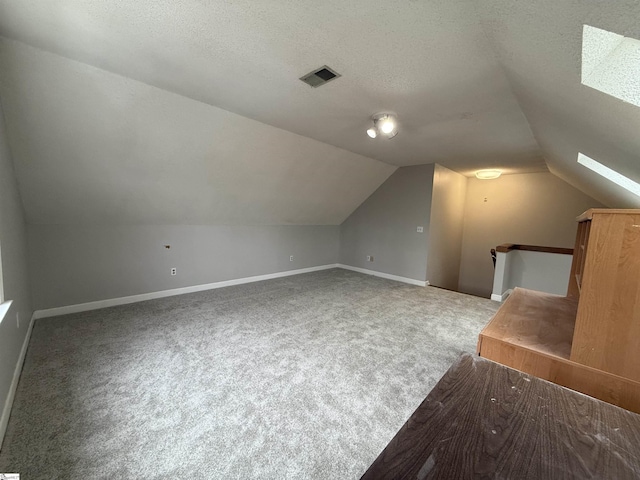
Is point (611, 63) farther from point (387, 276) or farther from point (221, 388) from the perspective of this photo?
point (387, 276)

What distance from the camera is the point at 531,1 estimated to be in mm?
1021

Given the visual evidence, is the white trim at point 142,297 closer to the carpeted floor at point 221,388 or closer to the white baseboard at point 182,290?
the white baseboard at point 182,290

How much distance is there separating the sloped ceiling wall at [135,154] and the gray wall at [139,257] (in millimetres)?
175

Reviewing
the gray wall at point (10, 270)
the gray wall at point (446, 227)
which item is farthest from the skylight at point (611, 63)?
the gray wall at point (446, 227)

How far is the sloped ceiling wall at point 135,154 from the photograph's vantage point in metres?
2.04

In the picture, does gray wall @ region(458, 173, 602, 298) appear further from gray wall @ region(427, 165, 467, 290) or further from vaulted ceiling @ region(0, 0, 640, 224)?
vaulted ceiling @ region(0, 0, 640, 224)

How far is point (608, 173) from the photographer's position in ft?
8.39

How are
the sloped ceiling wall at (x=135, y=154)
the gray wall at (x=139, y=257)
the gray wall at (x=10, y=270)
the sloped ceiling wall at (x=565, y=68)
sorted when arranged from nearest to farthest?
the sloped ceiling wall at (x=565, y=68), the gray wall at (x=10, y=270), the sloped ceiling wall at (x=135, y=154), the gray wall at (x=139, y=257)

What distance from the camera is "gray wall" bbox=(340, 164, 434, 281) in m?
4.93

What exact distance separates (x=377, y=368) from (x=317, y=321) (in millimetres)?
1088

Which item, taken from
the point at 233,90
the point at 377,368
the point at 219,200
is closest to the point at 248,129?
the point at 233,90

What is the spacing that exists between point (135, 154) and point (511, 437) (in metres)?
3.51

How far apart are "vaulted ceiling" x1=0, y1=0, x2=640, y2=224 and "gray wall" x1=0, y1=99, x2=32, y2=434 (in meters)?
0.26

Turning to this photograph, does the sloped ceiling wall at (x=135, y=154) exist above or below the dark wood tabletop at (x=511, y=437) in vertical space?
above
